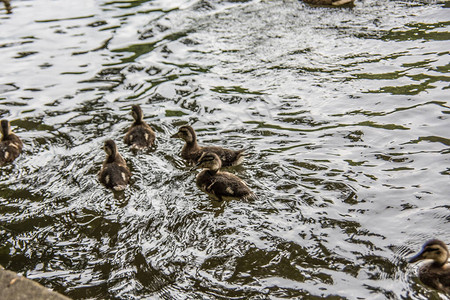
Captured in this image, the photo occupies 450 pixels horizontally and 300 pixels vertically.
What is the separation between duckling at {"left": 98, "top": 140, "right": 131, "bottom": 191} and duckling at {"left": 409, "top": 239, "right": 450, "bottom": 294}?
10.3 feet

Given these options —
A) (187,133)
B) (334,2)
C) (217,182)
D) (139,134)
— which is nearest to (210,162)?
(217,182)

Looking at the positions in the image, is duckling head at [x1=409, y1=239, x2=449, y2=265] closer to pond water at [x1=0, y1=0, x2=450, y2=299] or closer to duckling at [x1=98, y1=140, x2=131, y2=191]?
pond water at [x1=0, y1=0, x2=450, y2=299]

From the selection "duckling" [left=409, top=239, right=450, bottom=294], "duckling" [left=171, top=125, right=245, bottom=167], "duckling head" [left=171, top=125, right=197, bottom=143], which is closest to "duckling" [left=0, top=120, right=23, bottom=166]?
"duckling" [left=171, top=125, right=245, bottom=167]

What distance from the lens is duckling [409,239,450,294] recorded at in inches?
161

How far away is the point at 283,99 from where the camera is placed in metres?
7.40

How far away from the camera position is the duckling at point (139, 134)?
6492 millimetres

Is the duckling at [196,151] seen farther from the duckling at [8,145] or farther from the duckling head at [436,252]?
the duckling head at [436,252]

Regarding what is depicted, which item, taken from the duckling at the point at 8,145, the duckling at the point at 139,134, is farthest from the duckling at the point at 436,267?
the duckling at the point at 8,145

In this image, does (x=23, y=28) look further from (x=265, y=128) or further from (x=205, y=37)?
(x=265, y=128)

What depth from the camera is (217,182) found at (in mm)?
5562

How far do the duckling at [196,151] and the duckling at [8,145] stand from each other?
1953 mm

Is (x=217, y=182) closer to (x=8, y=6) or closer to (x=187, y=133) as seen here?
(x=187, y=133)

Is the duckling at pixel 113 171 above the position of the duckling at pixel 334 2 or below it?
below

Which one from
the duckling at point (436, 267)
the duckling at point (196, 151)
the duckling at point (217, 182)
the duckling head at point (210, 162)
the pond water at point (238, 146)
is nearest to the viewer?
the duckling at point (436, 267)
